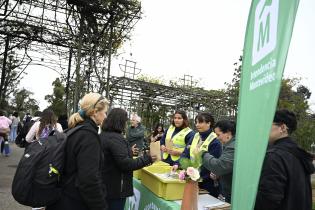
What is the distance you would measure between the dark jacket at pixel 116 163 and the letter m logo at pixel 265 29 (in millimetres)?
1766

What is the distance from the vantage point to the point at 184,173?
8.30 feet

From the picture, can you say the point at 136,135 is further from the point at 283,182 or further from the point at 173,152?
the point at 283,182

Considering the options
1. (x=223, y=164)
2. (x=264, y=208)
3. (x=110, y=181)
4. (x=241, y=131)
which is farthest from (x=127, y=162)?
(x=241, y=131)

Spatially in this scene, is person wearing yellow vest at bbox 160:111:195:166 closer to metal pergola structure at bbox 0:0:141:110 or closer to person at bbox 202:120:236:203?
person at bbox 202:120:236:203

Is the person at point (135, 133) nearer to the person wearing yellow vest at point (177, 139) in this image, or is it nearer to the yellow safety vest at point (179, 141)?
the person wearing yellow vest at point (177, 139)

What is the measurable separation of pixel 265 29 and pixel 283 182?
104cm

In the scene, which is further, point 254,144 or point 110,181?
point 110,181

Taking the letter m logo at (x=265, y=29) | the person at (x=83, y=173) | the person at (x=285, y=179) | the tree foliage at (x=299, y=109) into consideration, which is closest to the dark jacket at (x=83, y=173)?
the person at (x=83, y=173)

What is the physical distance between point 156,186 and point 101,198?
0.93m

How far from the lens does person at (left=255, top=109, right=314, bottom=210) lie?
195cm

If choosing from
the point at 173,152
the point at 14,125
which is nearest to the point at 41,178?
the point at 173,152

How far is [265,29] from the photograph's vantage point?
4.46 feet

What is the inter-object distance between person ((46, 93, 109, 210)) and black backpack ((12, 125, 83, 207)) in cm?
5

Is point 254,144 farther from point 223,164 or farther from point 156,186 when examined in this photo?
point 156,186
